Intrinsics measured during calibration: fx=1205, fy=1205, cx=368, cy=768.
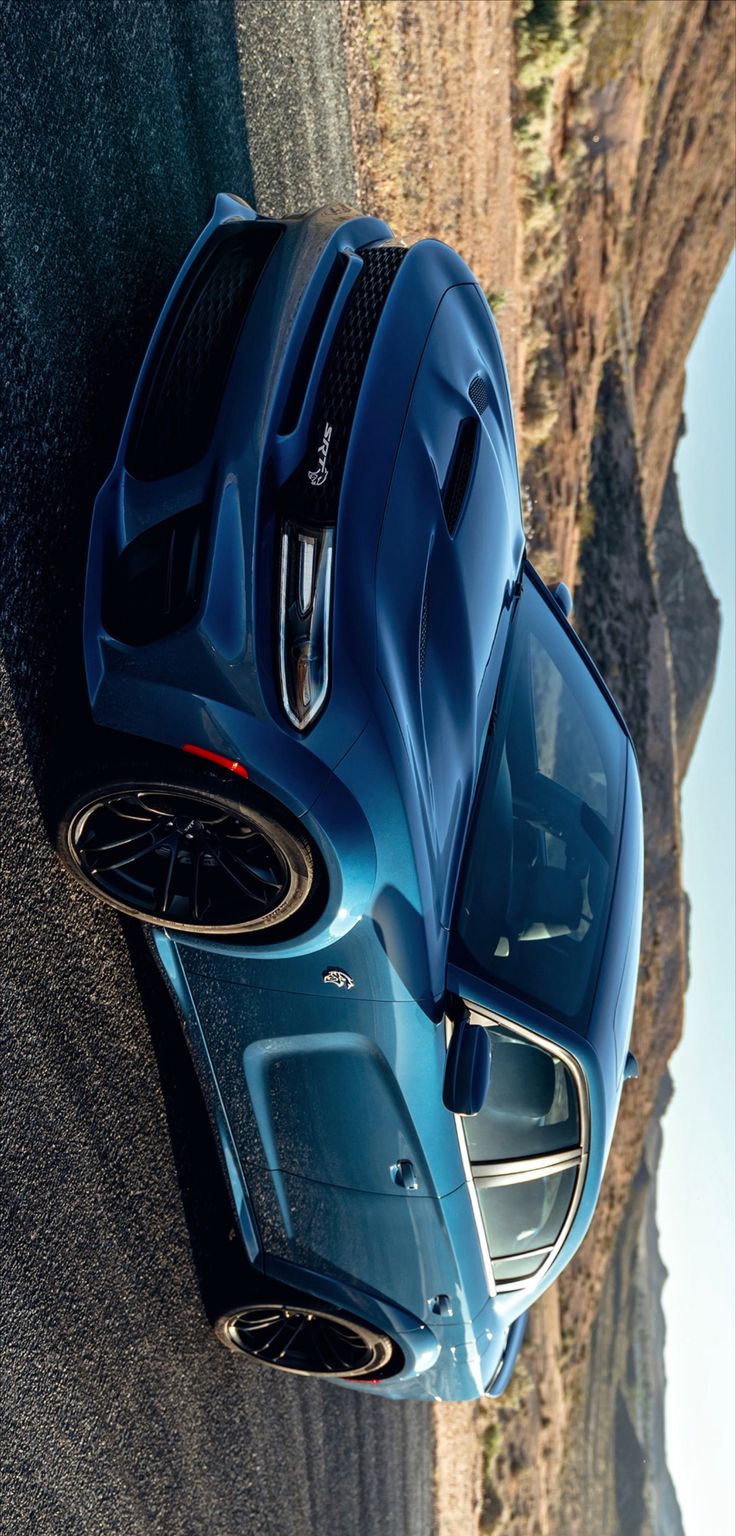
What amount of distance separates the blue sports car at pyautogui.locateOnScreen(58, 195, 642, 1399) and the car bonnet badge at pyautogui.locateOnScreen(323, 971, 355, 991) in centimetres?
5

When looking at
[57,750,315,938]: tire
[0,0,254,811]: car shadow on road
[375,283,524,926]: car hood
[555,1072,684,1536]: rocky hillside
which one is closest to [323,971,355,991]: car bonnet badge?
[57,750,315,938]: tire

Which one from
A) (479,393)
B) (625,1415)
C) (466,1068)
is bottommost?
(625,1415)

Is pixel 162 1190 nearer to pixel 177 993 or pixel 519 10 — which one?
pixel 177 993

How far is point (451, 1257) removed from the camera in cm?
448

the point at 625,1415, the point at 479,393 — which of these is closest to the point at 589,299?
the point at 479,393

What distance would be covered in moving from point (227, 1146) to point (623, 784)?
2.15 metres

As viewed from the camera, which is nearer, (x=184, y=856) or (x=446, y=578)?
(x=184, y=856)

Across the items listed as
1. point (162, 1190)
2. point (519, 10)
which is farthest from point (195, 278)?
point (519, 10)

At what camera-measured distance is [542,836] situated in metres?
4.54

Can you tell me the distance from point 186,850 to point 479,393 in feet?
6.89

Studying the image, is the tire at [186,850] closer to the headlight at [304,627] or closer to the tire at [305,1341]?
the headlight at [304,627]

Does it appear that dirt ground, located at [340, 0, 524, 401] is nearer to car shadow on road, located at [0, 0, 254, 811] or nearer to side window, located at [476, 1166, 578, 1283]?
car shadow on road, located at [0, 0, 254, 811]

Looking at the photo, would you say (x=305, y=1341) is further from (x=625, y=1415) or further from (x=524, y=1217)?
(x=625, y=1415)

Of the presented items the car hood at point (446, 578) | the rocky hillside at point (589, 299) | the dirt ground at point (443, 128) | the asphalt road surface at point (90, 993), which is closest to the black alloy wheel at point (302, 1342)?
the asphalt road surface at point (90, 993)
